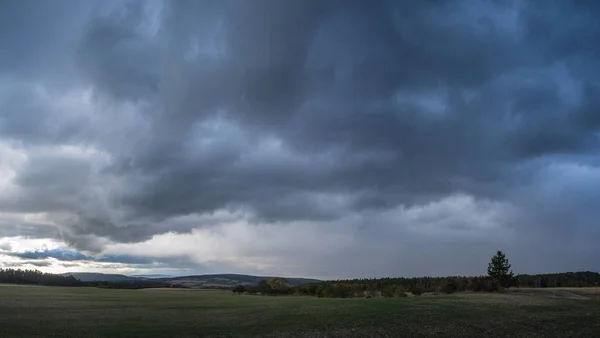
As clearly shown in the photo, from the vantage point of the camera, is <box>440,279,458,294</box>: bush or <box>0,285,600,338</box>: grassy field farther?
<box>440,279,458,294</box>: bush

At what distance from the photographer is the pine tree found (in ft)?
414

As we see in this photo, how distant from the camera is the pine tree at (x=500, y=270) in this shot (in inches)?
4970

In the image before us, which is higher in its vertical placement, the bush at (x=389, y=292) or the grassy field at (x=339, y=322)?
the grassy field at (x=339, y=322)

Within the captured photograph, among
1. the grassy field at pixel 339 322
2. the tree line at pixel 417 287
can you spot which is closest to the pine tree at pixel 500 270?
the tree line at pixel 417 287

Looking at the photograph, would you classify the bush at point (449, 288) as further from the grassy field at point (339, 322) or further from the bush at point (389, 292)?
the grassy field at point (339, 322)

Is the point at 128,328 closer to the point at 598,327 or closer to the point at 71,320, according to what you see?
the point at 71,320

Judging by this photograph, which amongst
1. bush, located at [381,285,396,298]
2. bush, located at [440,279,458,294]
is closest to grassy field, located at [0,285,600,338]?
bush, located at [440,279,458,294]

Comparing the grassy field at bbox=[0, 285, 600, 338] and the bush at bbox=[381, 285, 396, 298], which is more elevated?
the grassy field at bbox=[0, 285, 600, 338]

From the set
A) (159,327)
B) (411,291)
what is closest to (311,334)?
(159,327)

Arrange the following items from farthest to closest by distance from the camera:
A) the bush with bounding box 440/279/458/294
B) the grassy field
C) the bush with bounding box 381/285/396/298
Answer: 1. the bush with bounding box 381/285/396/298
2. the bush with bounding box 440/279/458/294
3. the grassy field

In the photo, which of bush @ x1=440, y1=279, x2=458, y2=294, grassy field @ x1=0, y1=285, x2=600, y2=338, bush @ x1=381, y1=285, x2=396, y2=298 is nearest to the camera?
grassy field @ x1=0, y1=285, x2=600, y2=338

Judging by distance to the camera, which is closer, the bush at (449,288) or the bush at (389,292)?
the bush at (449,288)

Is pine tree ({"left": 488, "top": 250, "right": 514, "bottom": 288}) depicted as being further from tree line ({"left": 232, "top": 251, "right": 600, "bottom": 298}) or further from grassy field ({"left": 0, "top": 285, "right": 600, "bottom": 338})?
grassy field ({"left": 0, "top": 285, "right": 600, "bottom": 338})

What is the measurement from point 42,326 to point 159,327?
10233 mm
